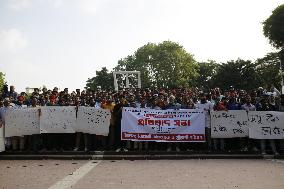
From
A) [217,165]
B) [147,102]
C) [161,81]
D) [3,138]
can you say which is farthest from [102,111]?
[161,81]

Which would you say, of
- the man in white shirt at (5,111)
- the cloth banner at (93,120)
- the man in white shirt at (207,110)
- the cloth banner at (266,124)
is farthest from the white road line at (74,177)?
the cloth banner at (266,124)

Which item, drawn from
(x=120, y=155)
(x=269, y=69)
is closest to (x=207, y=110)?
(x=120, y=155)

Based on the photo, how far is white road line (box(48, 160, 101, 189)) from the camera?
8.55 m

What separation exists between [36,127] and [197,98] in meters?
6.14

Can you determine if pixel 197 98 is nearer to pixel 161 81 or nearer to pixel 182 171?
pixel 182 171

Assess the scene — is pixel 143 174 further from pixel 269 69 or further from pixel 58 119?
pixel 269 69

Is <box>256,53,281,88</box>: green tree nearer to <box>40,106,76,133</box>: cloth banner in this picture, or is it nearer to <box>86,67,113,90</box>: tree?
<box>86,67,113,90</box>: tree

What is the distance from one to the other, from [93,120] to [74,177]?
5211 millimetres

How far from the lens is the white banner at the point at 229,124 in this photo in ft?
48.0

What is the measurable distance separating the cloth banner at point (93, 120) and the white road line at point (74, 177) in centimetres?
248

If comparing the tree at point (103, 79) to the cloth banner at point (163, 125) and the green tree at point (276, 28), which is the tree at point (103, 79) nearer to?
the green tree at point (276, 28)

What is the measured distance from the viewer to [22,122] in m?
14.6

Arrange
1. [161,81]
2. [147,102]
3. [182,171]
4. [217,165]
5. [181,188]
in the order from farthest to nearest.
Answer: [161,81] → [147,102] → [217,165] → [182,171] → [181,188]

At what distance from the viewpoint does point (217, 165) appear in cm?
1188
